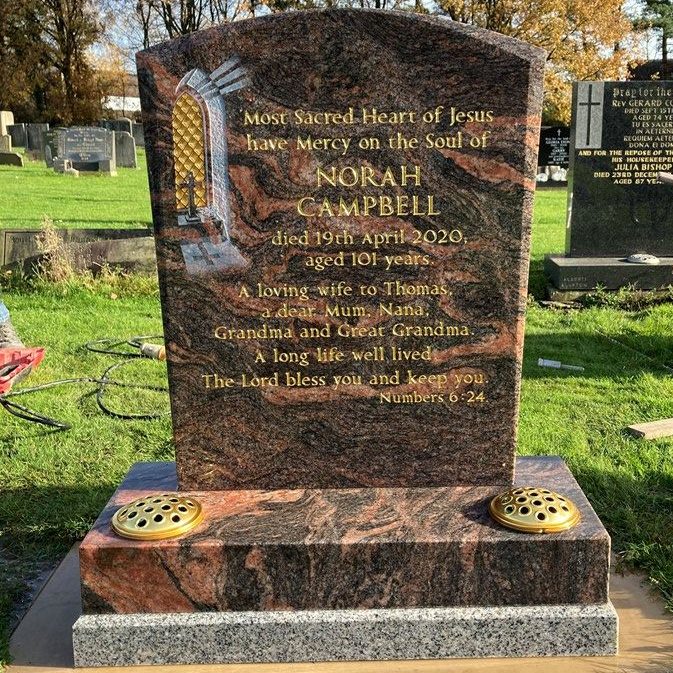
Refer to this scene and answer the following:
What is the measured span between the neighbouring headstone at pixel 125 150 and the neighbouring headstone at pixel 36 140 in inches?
174

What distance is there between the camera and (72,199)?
18.1 metres

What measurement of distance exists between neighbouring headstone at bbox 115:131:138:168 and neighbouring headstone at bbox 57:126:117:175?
6.85 feet

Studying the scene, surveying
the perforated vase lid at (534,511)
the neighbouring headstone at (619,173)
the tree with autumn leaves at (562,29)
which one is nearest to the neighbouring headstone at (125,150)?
the tree with autumn leaves at (562,29)

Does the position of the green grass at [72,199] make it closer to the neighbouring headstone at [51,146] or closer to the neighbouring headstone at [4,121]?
the neighbouring headstone at [51,146]

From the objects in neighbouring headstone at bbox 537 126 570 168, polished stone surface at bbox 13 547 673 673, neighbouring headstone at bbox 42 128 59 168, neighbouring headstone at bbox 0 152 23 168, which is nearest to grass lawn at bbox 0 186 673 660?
polished stone surface at bbox 13 547 673 673

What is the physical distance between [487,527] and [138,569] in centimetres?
124

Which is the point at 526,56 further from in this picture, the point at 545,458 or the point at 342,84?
the point at 545,458

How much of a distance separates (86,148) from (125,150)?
2725mm

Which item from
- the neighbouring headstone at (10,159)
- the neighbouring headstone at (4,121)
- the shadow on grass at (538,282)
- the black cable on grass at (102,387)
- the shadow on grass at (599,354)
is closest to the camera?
the black cable on grass at (102,387)

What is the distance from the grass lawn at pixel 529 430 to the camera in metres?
3.70

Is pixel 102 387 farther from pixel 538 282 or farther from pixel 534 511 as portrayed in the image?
pixel 538 282

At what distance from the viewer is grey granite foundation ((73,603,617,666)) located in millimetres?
2803

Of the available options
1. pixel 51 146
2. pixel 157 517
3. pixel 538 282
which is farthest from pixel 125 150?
pixel 157 517

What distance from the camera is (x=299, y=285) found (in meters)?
3.00
